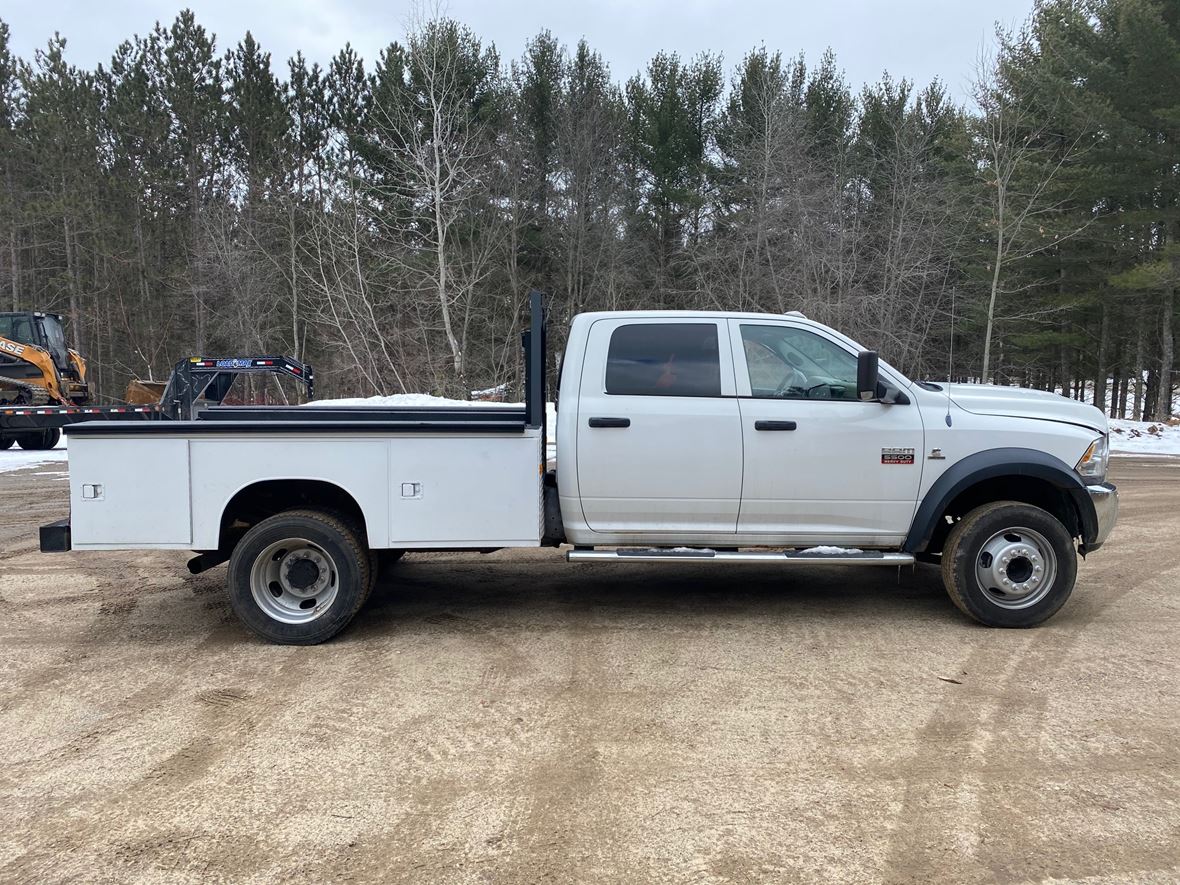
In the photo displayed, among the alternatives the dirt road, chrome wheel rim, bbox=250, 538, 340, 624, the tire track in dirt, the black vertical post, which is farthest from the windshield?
the tire track in dirt

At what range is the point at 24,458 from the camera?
1675 cm

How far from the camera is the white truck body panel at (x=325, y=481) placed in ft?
15.7

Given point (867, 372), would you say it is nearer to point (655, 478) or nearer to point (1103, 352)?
point (655, 478)

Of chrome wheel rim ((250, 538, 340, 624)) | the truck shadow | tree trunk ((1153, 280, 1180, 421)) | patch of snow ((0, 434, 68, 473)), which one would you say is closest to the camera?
chrome wheel rim ((250, 538, 340, 624))

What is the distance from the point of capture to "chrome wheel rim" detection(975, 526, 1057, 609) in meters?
5.12

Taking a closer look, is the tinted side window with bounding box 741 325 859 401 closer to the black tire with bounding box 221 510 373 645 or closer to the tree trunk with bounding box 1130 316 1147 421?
the black tire with bounding box 221 510 373 645

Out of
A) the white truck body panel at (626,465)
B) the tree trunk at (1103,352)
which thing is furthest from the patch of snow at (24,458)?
the tree trunk at (1103,352)

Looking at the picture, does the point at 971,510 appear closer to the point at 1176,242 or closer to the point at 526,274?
the point at 1176,242

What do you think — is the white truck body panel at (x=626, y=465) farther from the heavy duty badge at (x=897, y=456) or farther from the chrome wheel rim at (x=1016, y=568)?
the chrome wheel rim at (x=1016, y=568)

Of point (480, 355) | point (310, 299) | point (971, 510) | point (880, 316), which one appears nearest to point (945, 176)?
point (880, 316)

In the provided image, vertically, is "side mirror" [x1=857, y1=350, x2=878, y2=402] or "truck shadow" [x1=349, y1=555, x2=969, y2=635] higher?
"side mirror" [x1=857, y1=350, x2=878, y2=402]

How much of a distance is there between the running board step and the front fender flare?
268 mm

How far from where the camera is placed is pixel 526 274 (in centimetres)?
3106

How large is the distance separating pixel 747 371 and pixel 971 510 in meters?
1.81
